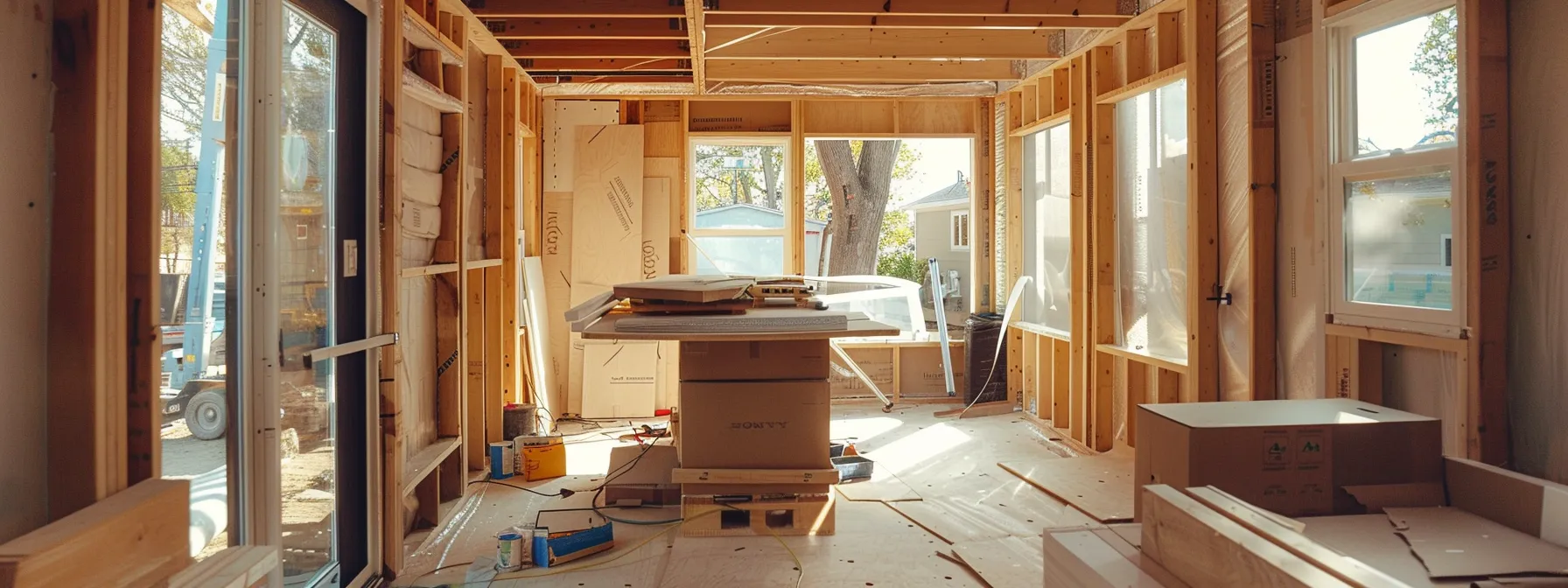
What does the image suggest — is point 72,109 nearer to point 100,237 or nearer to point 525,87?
point 100,237

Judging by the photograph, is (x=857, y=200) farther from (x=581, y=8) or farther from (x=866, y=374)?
(x=581, y=8)

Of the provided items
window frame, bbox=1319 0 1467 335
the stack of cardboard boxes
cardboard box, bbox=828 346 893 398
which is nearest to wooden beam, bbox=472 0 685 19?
the stack of cardboard boxes

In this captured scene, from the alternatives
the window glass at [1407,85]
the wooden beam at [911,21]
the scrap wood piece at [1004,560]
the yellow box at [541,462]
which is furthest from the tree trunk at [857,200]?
the window glass at [1407,85]

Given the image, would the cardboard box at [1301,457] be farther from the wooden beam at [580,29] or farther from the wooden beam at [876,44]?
the wooden beam at [876,44]

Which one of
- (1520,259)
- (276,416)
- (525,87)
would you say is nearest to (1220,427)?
(1520,259)

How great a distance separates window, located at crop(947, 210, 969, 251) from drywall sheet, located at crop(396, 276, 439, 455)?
14.9 metres

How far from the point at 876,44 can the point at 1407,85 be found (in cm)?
343

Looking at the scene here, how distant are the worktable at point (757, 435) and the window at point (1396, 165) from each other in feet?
5.91

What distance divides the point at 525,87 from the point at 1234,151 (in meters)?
4.53

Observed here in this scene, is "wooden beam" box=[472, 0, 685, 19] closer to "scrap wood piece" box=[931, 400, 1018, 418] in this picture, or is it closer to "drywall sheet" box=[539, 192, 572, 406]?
"drywall sheet" box=[539, 192, 572, 406]

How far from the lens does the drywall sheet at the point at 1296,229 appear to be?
3727 millimetres

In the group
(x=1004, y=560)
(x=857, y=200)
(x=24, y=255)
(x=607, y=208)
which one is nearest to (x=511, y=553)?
(x=1004, y=560)

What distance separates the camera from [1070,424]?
604 centimetres

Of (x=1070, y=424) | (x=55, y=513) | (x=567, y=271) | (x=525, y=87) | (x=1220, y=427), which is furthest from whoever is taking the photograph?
(x=567, y=271)
